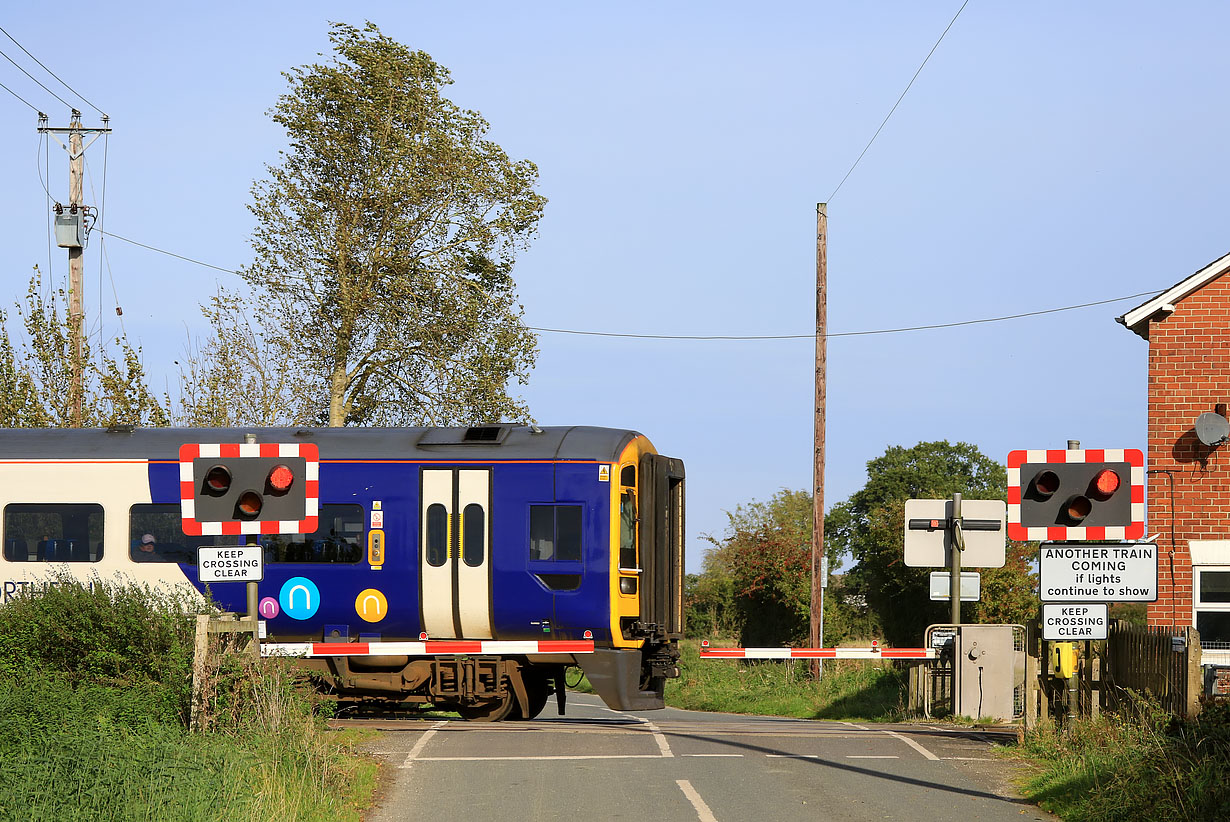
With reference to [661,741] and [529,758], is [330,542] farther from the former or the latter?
[529,758]

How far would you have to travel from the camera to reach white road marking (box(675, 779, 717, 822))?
10.3m

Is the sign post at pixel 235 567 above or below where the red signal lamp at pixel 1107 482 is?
below

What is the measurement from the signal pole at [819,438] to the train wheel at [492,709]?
9857 mm

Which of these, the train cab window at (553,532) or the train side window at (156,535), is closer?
the train cab window at (553,532)

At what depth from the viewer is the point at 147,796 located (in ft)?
30.2

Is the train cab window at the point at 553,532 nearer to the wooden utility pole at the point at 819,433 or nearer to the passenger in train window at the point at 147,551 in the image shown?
the passenger in train window at the point at 147,551

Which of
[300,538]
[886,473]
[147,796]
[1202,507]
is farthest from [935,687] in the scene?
[886,473]

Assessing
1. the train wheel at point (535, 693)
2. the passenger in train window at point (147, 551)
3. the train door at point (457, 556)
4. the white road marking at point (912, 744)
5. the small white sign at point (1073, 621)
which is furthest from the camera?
the train wheel at point (535, 693)

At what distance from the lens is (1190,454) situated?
20281 millimetres

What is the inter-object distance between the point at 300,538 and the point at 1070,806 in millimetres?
9976

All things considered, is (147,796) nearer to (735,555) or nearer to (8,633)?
(8,633)

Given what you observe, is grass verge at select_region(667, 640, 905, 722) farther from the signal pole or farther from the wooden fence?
the wooden fence

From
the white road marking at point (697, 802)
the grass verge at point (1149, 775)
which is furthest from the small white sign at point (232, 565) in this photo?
the grass verge at point (1149, 775)

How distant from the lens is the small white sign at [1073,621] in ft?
40.6
